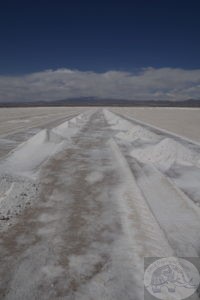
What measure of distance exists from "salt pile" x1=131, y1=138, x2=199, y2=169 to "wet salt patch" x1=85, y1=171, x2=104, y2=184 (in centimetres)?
221

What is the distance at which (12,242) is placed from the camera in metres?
3.87

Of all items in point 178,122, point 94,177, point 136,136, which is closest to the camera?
point 94,177

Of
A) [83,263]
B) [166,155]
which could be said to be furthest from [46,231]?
[166,155]

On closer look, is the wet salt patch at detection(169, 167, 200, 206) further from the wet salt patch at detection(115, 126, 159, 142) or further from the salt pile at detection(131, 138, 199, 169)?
the wet salt patch at detection(115, 126, 159, 142)

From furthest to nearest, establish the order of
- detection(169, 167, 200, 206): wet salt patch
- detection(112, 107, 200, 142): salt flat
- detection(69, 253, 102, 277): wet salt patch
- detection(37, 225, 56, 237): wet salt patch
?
detection(112, 107, 200, 142): salt flat → detection(169, 167, 200, 206): wet salt patch → detection(37, 225, 56, 237): wet salt patch → detection(69, 253, 102, 277): wet salt patch

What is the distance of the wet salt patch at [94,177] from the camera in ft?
22.9

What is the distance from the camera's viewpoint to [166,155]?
991 centimetres

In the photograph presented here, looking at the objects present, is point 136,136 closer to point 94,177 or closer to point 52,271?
point 94,177

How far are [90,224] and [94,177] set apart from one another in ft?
9.24

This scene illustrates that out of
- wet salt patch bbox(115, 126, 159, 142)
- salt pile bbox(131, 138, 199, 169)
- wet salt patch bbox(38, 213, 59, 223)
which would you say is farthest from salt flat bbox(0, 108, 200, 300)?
wet salt patch bbox(115, 126, 159, 142)

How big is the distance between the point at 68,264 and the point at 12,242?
94cm

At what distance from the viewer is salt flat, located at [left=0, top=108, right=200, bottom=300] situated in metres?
3.09

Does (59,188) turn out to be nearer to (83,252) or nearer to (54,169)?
(54,169)

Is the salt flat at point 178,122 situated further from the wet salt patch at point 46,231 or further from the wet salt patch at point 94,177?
the wet salt patch at point 46,231
